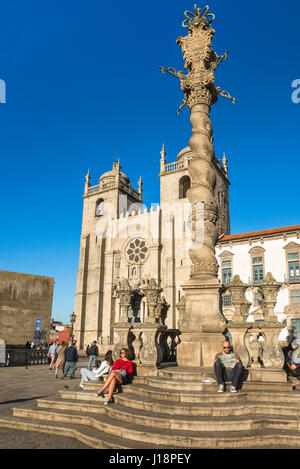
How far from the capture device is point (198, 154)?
927cm

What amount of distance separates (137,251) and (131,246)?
116 centimetres

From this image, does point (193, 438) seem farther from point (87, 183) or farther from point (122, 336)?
point (87, 183)

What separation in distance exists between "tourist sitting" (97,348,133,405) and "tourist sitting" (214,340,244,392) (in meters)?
1.89

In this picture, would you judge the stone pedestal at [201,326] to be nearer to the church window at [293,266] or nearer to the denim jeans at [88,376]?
→ the denim jeans at [88,376]

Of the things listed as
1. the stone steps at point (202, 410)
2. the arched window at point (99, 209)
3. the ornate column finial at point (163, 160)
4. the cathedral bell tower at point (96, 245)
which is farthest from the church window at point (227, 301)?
the stone steps at point (202, 410)

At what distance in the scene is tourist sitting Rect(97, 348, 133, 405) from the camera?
5.93 m

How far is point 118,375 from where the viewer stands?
6203 millimetres

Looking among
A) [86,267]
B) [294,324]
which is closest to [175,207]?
[86,267]

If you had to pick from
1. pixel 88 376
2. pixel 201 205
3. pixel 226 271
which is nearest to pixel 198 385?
pixel 88 376

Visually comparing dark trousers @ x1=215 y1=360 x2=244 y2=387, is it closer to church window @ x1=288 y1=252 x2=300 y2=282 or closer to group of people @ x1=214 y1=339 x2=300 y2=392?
group of people @ x1=214 y1=339 x2=300 y2=392

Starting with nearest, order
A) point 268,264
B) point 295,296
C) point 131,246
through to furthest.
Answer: point 295,296
point 268,264
point 131,246

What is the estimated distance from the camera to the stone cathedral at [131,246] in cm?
3469

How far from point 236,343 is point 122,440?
3.80 meters
